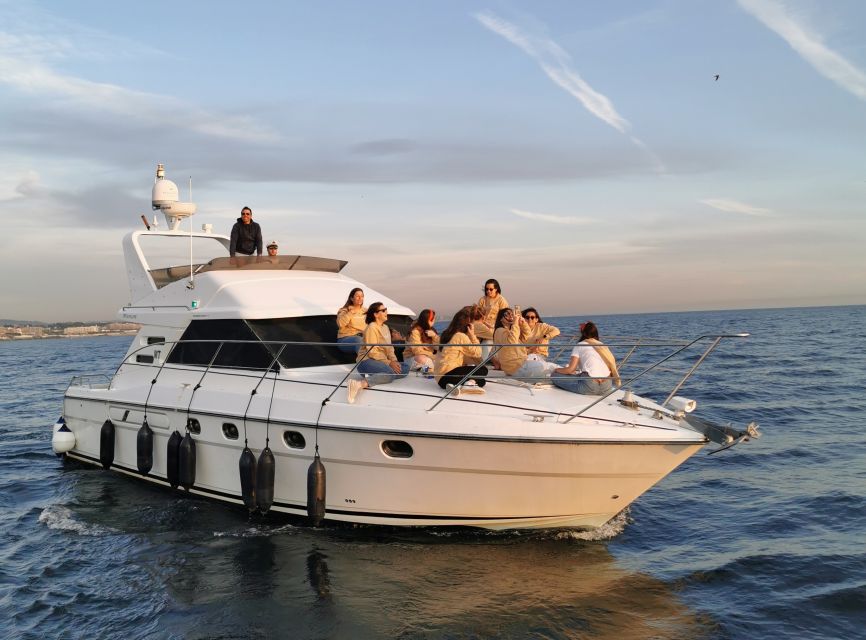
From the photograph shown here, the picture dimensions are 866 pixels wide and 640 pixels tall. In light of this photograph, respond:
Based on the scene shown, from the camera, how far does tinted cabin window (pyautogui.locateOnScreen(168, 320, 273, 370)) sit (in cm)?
916

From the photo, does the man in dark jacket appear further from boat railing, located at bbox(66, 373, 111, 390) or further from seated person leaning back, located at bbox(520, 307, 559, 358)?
seated person leaning back, located at bbox(520, 307, 559, 358)

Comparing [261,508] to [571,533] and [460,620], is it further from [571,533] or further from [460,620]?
[571,533]

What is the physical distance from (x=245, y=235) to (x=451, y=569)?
22.1ft

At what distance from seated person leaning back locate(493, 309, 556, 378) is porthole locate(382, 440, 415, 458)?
1.58 m

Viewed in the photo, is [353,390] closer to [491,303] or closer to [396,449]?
[396,449]

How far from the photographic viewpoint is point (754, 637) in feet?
19.5

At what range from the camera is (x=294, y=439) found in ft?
26.2

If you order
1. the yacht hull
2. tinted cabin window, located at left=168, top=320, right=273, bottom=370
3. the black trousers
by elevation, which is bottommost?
the yacht hull

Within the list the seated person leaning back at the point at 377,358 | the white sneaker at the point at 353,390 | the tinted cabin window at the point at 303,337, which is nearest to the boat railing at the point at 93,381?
the tinted cabin window at the point at 303,337

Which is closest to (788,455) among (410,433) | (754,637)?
(754,637)

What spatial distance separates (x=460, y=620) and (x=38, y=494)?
792 cm

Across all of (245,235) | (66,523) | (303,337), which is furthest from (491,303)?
(66,523)

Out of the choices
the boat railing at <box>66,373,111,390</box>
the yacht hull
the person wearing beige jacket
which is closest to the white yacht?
the yacht hull

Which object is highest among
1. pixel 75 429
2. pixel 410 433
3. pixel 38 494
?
pixel 410 433
